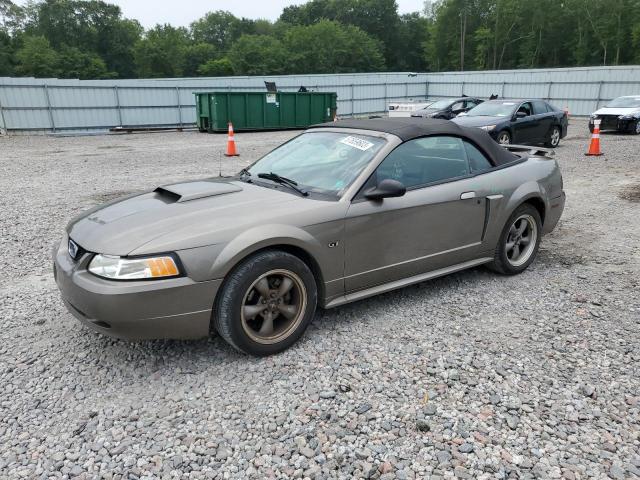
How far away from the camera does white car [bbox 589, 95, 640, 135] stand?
18.1m

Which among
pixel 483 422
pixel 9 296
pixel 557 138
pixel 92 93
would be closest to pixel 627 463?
pixel 483 422

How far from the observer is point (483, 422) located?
8.88 feet

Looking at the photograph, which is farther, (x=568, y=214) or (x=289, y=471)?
(x=568, y=214)

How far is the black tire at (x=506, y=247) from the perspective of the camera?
462cm

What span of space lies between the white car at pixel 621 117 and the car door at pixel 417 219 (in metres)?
16.4

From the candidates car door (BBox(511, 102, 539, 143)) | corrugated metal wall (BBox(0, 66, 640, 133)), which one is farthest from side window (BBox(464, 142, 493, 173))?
corrugated metal wall (BBox(0, 66, 640, 133))

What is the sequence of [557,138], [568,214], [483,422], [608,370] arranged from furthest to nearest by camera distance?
[557,138] → [568,214] → [608,370] → [483,422]

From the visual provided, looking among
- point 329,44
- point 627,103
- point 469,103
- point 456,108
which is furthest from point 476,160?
point 329,44

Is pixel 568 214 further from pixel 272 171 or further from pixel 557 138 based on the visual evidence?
pixel 557 138

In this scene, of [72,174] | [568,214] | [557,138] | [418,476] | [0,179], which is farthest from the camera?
[557,138]

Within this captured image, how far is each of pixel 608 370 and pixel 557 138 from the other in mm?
13692

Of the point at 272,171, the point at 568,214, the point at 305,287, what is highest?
the point at 272,171

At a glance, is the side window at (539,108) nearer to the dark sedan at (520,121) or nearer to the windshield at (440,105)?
the dark sedan at (520,121)

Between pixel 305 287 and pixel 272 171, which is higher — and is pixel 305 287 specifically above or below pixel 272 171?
below
